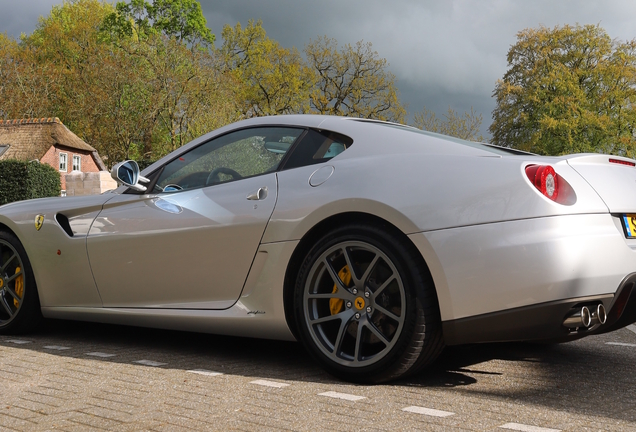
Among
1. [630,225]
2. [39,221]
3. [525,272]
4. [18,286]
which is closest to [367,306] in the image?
[525,272]

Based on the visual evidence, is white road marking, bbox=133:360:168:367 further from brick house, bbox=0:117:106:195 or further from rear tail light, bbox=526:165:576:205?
brick house, bbox=0:117:106:195

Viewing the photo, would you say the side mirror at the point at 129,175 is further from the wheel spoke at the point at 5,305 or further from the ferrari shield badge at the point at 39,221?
the wheel spoke at the point at 5,305

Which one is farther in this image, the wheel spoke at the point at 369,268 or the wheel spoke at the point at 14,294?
the wheel spoke at the point at 14,294

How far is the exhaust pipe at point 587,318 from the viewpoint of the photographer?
3.07 metres

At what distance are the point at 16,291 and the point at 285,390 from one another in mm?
2781

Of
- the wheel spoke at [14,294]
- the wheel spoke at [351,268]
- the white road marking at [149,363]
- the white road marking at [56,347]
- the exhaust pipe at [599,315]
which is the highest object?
the wheel spoke at [351,268]

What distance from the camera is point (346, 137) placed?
385 centimetres

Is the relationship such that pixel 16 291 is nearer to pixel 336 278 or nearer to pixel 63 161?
pixel 336 278

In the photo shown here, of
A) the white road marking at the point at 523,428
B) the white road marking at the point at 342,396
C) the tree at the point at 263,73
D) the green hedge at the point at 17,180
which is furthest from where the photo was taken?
the tree at the point at 263,73

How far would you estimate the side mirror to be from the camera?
4465mm

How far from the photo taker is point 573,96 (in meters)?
46.8

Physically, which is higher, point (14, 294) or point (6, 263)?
point (6, 263)

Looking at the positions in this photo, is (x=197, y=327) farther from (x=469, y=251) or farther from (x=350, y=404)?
(x=469, y=251)

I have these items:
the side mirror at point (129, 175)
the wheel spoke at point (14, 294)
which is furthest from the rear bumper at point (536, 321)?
the wheel spoke at point (14, 294)
